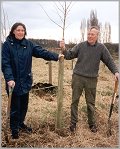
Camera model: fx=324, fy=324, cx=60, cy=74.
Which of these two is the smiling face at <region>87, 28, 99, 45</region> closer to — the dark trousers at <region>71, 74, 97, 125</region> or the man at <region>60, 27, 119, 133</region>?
the man at <region>60, 27, 119, 133</region>

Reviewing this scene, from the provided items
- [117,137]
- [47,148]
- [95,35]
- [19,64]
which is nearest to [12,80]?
[19,64]

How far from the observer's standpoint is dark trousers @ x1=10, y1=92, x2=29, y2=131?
5352 mm

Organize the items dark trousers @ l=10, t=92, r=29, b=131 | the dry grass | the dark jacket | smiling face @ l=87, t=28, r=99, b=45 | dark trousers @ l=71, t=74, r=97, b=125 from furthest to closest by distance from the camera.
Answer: dark trousers @ l=71, t=74, r=97, b=125 → smiling face @ l=87, t=28, r=99, b=45 → the dry grass → dark trousers @ l=10, t=92, r=29, b=131 → the dark jacket

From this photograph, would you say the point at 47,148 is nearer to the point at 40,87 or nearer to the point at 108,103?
the point at 108,103

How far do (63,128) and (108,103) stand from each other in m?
2.62

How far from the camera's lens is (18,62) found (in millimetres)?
5227

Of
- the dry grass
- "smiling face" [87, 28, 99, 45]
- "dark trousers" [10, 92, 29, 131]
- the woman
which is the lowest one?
the dry grass

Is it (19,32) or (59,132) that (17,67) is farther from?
(59,132)

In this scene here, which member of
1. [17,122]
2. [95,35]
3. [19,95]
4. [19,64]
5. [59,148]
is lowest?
[59,148]

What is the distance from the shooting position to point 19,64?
524cm

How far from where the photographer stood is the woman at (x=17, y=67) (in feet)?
16.9

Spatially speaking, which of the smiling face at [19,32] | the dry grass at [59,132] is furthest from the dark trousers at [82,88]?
the smiling face at [19,32]

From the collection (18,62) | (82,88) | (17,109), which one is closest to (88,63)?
(82,88)

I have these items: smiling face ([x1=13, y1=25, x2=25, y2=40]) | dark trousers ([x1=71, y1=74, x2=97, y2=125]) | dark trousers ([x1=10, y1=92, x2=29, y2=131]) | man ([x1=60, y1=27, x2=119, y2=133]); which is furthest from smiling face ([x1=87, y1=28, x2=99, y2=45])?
dark trousers ([x1=10, y1=92, x2=29, y2=131])
